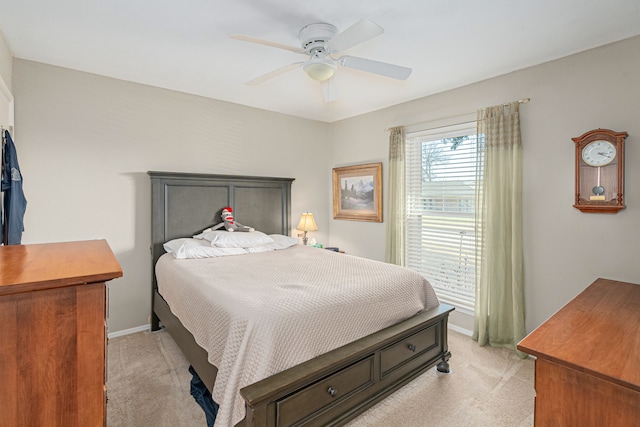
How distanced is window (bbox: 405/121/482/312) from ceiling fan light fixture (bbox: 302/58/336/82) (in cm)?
177

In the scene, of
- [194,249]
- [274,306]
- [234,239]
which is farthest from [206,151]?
[274,306]

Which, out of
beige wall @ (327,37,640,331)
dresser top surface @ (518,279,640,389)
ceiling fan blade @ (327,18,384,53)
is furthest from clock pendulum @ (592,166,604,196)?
ceiling fan blade @ (327,18,384,53)

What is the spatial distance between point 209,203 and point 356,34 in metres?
2.53

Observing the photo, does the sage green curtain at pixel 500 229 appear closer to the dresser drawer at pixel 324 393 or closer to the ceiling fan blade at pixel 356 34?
the dresser drawer at pixel 324 393

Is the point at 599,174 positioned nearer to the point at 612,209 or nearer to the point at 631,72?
the point at 612,209

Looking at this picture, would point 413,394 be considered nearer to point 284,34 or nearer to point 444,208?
point 444,208

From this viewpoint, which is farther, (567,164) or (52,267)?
(567,164)

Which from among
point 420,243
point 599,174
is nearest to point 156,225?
point 420,243

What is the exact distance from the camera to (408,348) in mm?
2258

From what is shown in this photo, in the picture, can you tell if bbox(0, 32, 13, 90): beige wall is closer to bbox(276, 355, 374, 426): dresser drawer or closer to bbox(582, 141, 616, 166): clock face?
bbox(276, 355, 374, 426): dresser drawer

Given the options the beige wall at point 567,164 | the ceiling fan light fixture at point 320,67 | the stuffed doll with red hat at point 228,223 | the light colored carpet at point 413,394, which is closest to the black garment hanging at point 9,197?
the light colored carpet at point 413,394

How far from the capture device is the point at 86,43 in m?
2.50

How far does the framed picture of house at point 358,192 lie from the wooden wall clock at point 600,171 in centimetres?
204

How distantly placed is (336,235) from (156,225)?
8.06 feet
